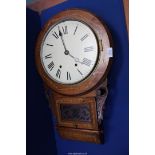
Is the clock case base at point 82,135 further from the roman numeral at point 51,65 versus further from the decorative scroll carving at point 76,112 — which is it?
the roman numeral at point 51,65

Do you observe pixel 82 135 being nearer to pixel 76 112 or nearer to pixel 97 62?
pixel 76 112

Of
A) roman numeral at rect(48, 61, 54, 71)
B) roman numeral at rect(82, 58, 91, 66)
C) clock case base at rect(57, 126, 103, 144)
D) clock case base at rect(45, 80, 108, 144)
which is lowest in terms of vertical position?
clock case base at rect(57, 126, 103, 144)

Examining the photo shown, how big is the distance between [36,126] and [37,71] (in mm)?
342

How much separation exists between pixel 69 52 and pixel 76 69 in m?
0.11

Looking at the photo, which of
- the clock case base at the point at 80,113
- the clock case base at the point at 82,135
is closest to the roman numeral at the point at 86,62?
the clock case base at the point at 80,113

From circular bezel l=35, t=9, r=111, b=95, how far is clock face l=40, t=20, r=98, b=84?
17mm

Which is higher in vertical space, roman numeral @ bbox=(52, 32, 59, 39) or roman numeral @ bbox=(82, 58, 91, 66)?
roman numeral @ bbox=(52, 32, 59, 39)

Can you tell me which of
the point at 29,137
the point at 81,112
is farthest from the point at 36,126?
the point at 81,112

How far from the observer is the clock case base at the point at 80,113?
3.44ft

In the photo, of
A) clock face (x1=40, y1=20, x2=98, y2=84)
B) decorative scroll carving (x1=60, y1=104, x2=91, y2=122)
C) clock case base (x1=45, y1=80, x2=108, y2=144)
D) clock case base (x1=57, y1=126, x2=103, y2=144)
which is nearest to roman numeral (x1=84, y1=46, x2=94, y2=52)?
clock face (x1=40, y1=20, x2=98, y2=84)

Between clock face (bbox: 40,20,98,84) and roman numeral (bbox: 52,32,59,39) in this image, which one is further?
roman numeral (bbox: 52,32,59,39)

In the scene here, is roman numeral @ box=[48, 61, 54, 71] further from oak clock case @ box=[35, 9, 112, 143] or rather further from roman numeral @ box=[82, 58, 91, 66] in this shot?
roman numeral @ box=[82, 58, 91, 66]

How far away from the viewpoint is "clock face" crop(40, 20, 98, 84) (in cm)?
105
